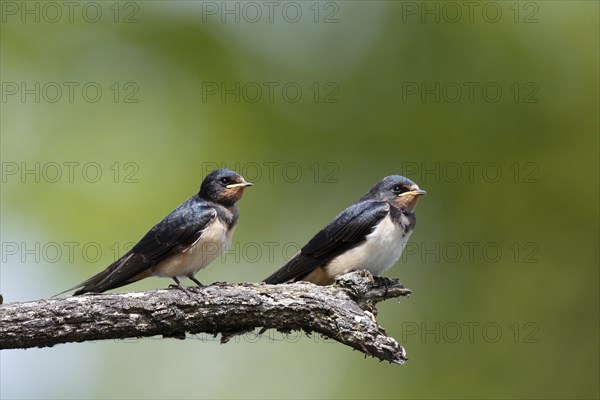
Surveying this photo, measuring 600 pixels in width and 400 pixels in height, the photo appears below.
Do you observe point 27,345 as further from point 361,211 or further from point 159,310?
point 361,211

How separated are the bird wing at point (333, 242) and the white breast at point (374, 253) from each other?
5 centimetres

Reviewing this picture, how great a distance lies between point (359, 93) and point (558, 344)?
11.5 feet

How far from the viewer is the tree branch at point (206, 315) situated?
5.34 m

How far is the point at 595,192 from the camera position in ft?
34.3

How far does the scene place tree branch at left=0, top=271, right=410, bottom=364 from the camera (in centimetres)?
534

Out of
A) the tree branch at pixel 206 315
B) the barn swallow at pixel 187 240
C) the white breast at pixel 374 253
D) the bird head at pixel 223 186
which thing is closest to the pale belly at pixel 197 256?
the barn swallow at pixel 187 240

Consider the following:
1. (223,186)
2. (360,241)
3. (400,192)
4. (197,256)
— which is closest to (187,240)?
(197,256)

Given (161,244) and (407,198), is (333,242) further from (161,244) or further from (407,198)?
(161,244)

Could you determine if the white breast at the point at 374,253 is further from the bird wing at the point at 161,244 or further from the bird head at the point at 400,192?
the bird wing at the point at 161,244

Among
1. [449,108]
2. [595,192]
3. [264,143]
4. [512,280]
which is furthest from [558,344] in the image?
[264,143]

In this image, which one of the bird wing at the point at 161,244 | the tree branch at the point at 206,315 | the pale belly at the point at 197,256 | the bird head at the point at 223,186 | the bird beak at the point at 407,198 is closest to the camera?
the tree branch at the point at 206,315

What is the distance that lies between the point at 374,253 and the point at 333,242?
0.30 metres

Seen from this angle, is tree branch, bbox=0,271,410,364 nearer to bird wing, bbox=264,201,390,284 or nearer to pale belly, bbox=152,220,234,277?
pale belly, bbox=152,220,234,277

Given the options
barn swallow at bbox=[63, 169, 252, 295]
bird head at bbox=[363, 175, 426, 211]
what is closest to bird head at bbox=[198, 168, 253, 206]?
barn swallow at bbox=[63, 169, 252, 295]
